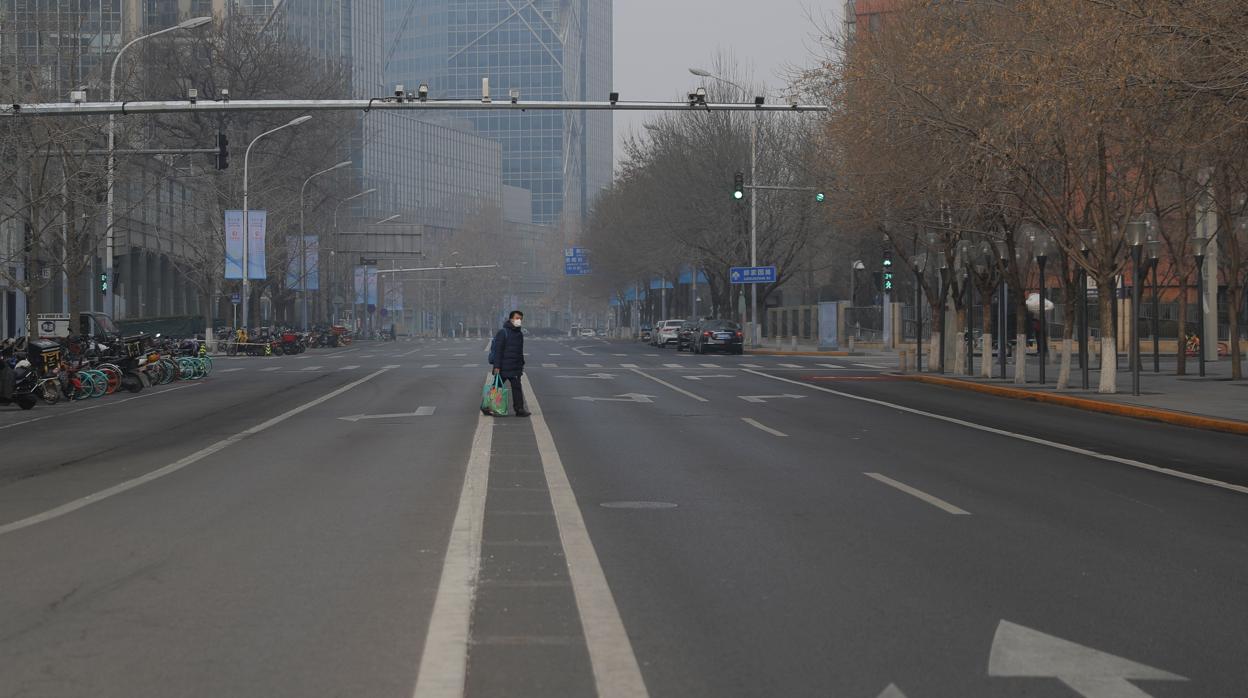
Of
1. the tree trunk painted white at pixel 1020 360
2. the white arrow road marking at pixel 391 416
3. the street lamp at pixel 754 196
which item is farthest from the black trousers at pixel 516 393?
the street lamp at pixel 754 196

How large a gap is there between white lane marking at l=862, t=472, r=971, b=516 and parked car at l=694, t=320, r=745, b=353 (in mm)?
47697

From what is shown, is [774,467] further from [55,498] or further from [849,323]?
[849,323]

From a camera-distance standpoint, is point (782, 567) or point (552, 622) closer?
point (552, 622)

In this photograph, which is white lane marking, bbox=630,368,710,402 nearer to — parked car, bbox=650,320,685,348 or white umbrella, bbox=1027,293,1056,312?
white umbrella, bbox=1027,293,1056,312

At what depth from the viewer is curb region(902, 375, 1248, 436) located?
2012 cm

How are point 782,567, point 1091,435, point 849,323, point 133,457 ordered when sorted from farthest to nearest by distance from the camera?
point 849,323
point 1091,435
point 133,457
point 782,567

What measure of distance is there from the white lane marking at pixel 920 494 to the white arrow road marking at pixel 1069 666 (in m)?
4.39

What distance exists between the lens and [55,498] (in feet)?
38.3

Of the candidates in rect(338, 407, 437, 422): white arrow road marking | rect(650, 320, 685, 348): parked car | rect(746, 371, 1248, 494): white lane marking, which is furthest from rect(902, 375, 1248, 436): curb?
rect(650, 320, 685, 348): parked car

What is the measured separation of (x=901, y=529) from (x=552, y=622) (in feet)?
12.8

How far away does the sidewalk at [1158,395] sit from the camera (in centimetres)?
2148

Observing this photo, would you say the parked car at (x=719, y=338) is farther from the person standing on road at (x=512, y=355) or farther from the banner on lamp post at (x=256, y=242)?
the person standing on road at (x=512, y=355)

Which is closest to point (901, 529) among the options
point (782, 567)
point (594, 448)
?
point (782, 567)

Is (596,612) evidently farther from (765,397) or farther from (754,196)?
(754,196)
